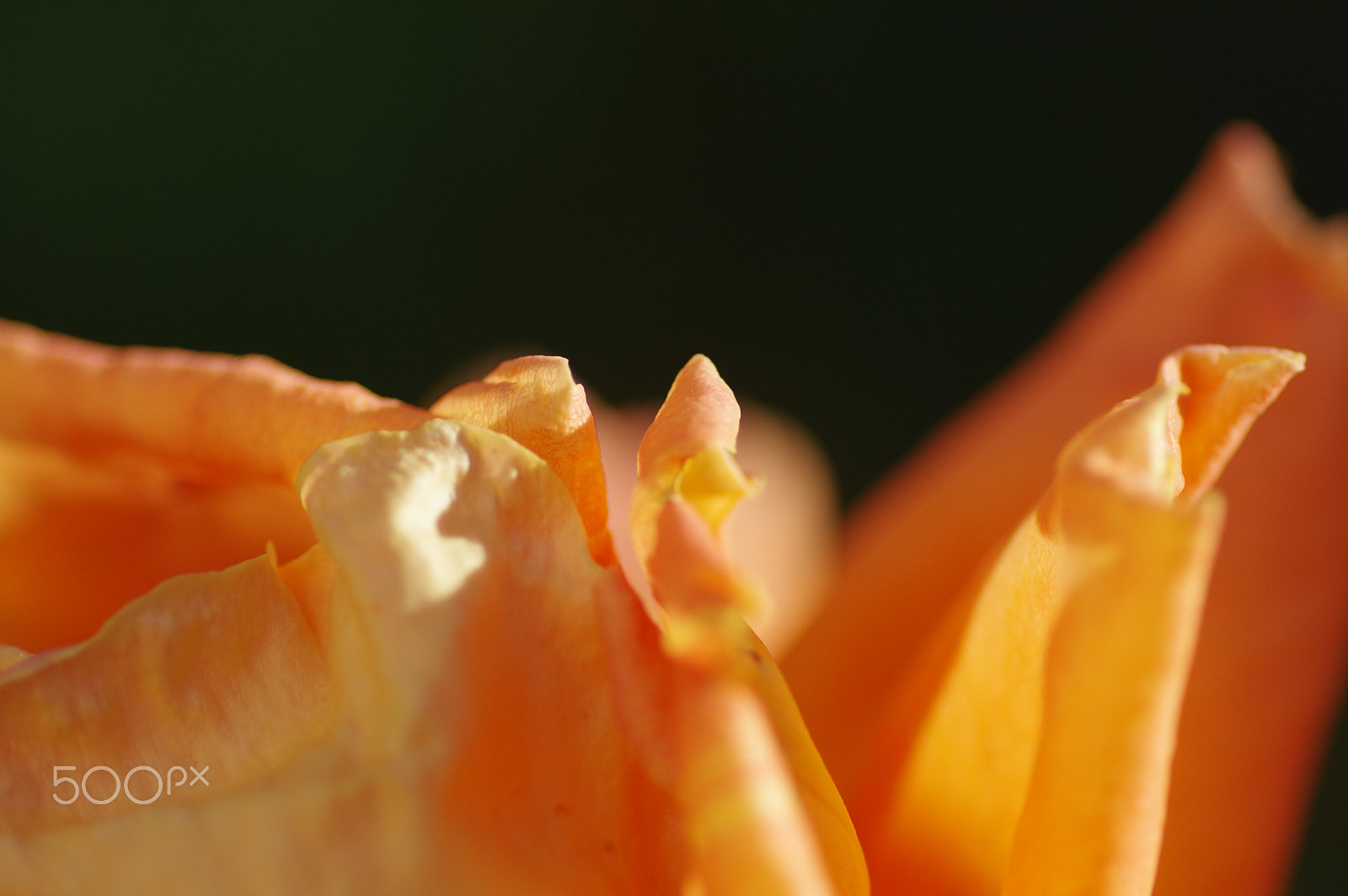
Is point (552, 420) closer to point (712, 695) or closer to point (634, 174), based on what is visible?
point (712, 695)

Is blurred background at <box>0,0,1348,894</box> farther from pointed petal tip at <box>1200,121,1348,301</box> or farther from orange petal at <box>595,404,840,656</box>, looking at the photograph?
pointed petal tip at <box>1200,121,1348,301</box>

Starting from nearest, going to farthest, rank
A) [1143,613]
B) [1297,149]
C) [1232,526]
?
[1143,613] → [1232,526] → [1297,149]

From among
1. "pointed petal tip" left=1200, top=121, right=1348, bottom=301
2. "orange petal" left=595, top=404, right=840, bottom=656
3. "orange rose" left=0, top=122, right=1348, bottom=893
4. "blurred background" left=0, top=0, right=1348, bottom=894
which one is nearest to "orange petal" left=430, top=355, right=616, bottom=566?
"orange rose" left=0, top=122, right=1348, bottom=893

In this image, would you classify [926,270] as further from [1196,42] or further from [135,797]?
[135,797]

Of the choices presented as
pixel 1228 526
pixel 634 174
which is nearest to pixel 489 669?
pixel 1228 526

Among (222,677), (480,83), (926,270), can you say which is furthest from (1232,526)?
(480,83)

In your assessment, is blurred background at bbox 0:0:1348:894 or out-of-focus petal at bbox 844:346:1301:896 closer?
out-of-focus petal at bbox 844:346:1301:896
